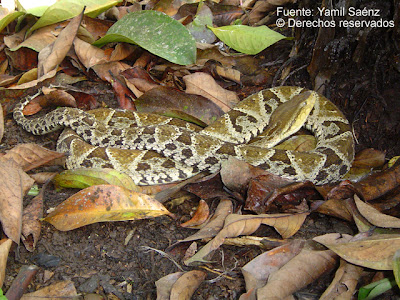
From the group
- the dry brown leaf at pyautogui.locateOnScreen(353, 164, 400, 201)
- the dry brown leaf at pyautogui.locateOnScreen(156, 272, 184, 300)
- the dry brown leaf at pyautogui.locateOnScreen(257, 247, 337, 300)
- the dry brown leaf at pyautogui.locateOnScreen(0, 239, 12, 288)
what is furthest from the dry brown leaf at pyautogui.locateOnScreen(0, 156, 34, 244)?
the dry brown leaf at pyautogui.locateOnScreen(353, 164, 400, 201)

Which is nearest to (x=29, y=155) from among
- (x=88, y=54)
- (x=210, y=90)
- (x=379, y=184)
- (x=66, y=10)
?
(x=88, y=54)

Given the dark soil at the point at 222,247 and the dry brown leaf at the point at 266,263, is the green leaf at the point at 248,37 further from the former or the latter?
the dry brown leaf at the point at 266,263

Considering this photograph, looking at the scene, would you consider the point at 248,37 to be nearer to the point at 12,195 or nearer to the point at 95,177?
the point at 95,177

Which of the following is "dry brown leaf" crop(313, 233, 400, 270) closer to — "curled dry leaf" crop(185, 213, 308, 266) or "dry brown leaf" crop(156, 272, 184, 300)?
"curled dry leaf" crop(185, 213, 308, 266)

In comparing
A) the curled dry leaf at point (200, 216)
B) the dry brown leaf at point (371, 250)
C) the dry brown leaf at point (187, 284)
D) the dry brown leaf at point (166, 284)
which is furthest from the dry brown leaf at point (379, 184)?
the dry brown leaf at point (166, 284)

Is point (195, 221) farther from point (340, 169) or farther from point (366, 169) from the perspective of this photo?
point (366, 169)
